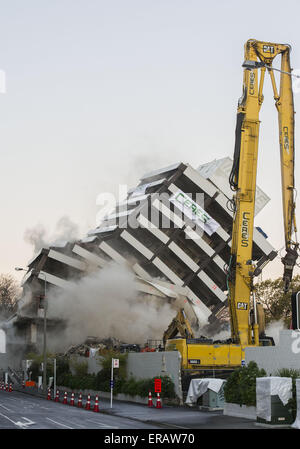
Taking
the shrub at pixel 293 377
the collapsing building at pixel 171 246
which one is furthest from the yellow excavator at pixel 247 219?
the collapsing building at pixel 171 246

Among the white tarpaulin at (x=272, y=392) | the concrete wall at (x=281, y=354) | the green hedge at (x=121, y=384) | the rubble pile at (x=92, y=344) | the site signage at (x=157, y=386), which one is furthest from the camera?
the rubble pile at (x=92, y=344)

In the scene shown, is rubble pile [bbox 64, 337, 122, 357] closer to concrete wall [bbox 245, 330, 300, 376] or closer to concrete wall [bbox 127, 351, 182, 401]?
concrete wall [bbox 127, 351, 182, 401]

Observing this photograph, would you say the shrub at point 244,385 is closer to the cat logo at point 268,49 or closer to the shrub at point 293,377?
the shrub at point 293,377

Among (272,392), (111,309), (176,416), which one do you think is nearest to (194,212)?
(111,309)

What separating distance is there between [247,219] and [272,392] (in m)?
14.8

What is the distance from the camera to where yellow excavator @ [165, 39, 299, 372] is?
3575 centimetres

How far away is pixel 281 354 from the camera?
27391 mm

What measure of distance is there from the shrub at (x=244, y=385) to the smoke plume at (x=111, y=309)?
→ 3524cm

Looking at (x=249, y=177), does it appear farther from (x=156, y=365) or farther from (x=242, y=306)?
(x=156, y=365)

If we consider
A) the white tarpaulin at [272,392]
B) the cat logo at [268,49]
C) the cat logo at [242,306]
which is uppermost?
the cat logo at [268,49]

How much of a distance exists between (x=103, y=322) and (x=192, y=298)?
850cm

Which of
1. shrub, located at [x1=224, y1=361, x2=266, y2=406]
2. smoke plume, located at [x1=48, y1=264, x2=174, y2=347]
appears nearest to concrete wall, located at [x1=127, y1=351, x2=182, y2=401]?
shrub, located at [x1=224, y1=361, x2=266, y2=406]

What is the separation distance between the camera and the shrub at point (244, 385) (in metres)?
27.2
